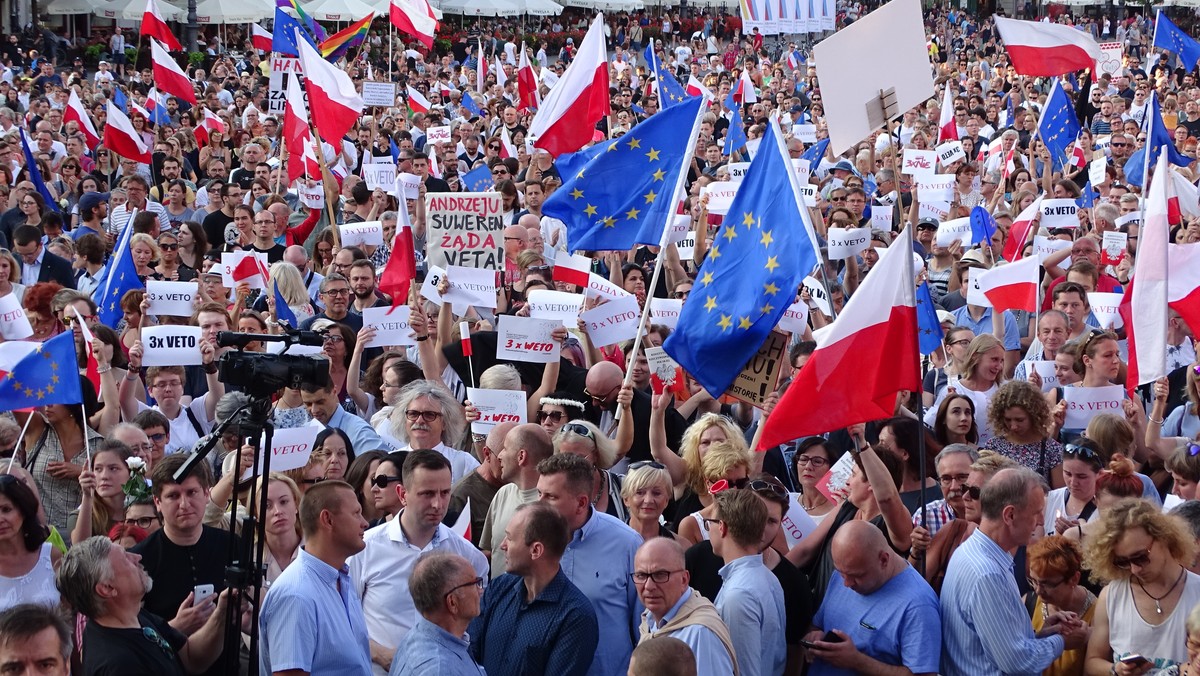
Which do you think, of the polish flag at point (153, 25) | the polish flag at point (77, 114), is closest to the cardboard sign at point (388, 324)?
the polish flag at point (77, 114)

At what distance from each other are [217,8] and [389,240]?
26.3 m

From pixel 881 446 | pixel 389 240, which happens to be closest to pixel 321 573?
pixel 881 446

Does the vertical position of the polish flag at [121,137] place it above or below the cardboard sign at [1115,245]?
above

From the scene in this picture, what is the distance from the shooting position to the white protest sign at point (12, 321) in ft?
30.0

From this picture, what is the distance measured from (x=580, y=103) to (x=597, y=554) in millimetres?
7554

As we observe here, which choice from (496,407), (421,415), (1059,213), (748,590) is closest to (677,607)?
(748,590)

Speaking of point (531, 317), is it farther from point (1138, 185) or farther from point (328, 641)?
point (1138, 185)

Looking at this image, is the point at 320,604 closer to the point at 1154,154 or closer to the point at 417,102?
the point at 1154,154

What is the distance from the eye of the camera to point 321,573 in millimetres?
5277

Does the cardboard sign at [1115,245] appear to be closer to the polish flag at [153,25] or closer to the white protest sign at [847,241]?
the white protest sign at [847,241]

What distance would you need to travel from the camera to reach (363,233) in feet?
40.0

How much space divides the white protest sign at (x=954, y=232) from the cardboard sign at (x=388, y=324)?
5.26 metres

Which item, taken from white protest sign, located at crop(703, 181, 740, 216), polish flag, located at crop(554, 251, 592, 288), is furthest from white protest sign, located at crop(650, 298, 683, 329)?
white protest sign, located at crop(703, 181, 740, 216)

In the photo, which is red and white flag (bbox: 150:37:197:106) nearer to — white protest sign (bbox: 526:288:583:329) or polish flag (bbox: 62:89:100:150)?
polish flag (bbox: 62:89:100:150)
